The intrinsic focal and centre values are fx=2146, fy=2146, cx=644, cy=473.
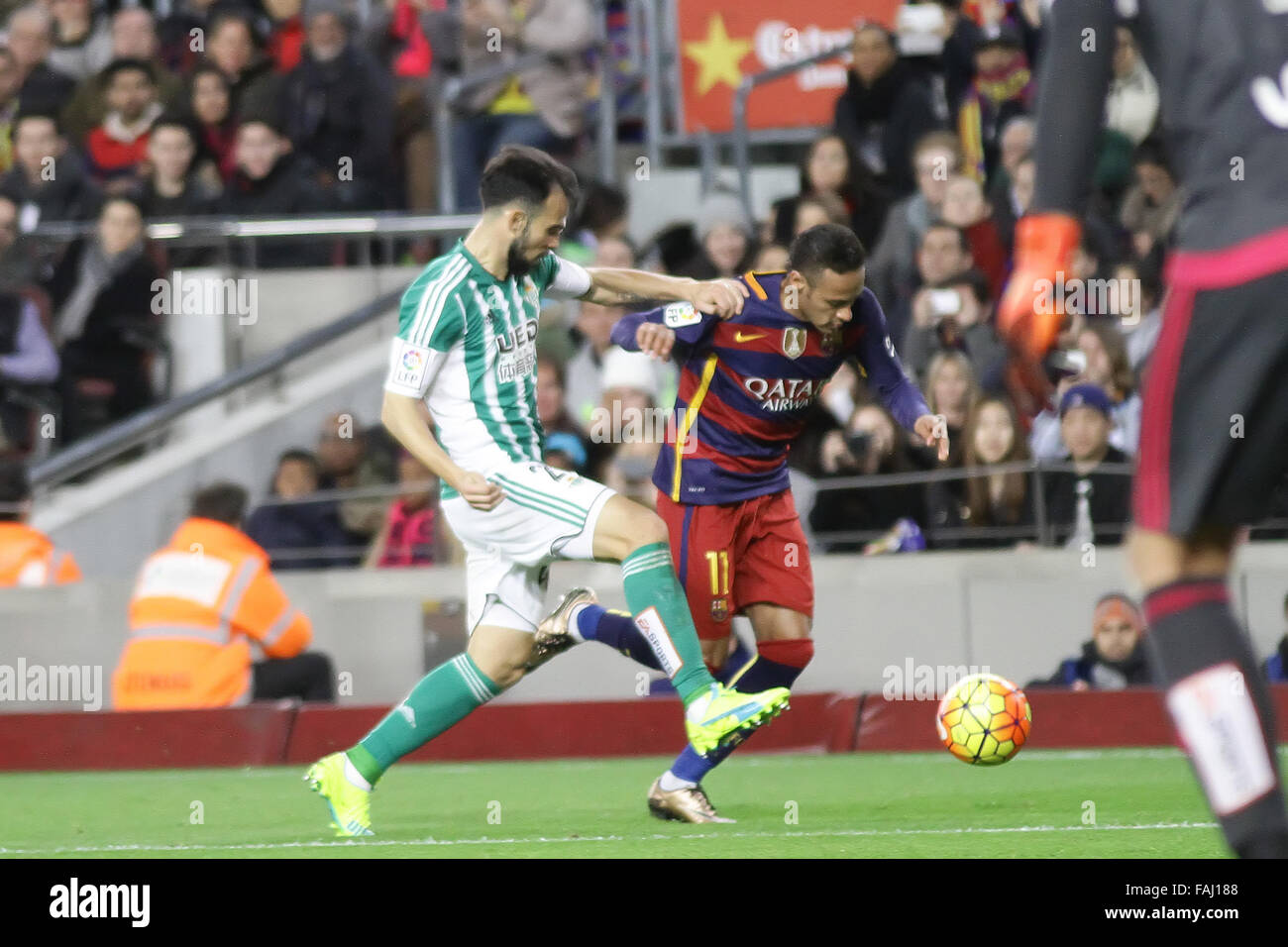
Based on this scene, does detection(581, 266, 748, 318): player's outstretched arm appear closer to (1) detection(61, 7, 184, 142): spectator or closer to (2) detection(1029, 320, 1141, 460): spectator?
(2) detection(1029, 320, 1141, 460): spectator

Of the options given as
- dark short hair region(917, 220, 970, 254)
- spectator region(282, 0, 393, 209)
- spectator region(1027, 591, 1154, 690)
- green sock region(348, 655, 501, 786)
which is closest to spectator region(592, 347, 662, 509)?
dark short hair region(917, 220, 970, 254)

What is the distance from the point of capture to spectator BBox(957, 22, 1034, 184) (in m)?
12.7

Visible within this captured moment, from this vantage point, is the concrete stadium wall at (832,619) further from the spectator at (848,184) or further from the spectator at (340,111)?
the spectator at (340,111)

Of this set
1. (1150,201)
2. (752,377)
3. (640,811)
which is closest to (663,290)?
(752,377)

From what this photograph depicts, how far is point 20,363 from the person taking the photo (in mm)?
13156

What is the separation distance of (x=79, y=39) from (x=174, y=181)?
2.19m

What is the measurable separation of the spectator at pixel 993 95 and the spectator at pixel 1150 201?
31.9 inches

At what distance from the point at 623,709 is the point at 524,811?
292 cm

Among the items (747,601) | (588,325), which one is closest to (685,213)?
(588,325)

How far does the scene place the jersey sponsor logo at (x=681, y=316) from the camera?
24.2ft

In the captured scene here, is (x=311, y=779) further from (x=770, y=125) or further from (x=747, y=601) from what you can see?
(x=770, y=125)

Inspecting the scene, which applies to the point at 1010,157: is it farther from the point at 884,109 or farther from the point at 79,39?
the point at 79,39

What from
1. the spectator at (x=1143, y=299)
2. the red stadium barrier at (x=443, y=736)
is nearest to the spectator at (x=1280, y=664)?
the red stadium barrier at (x=443, y=736)

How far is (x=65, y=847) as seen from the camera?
667cm
